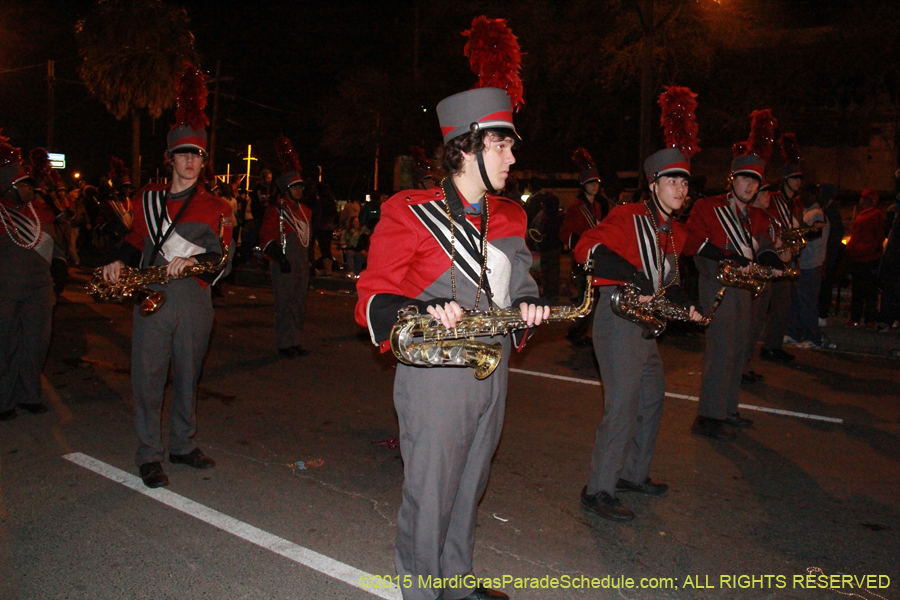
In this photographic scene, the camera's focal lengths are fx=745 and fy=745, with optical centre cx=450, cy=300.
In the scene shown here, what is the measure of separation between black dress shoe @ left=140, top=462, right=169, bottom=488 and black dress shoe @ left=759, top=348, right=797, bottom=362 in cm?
770

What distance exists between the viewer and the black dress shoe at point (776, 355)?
975 cm

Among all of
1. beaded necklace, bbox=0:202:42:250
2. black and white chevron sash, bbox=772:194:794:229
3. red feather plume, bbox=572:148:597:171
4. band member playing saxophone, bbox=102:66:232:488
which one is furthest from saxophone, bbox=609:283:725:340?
red feather plume, bbox=572:148:597:171

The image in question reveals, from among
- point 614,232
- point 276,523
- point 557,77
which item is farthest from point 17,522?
point 557,77

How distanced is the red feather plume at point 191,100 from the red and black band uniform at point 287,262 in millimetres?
3699

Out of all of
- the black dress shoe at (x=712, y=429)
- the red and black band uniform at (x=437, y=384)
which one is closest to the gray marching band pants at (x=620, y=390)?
the red and black band uniform at (x=437, y=384)

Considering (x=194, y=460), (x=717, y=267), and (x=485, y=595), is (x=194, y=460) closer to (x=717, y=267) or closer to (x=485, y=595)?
(x=485, y=595)

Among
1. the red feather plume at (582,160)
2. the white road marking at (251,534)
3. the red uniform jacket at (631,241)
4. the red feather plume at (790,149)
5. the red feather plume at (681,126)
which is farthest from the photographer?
the red feather plume at (582,160)

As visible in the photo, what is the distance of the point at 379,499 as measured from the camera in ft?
16.5

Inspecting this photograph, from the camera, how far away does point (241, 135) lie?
1738 inches

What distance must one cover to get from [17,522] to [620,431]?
3774mm

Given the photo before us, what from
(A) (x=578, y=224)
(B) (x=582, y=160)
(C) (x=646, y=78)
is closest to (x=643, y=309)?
(A) (x=578, y=224)

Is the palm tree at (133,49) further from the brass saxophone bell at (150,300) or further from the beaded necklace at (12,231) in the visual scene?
the brass saxophone bell at (150,300)

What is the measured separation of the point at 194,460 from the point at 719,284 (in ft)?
14.8

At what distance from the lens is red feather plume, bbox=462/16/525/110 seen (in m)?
3.98
